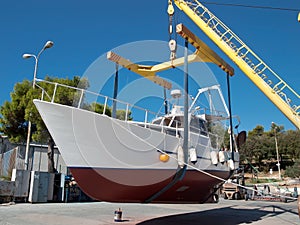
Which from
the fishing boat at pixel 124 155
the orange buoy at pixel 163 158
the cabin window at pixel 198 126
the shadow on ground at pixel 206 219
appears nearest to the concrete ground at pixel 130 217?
the shadow on ground at pixel 206 219

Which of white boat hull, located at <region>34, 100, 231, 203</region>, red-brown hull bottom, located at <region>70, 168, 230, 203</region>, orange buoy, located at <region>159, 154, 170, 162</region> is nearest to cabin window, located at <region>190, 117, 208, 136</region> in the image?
red-brown hull bottom, located at <region>70, 168, 230, 203</region>

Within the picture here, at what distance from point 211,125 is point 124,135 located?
5749 mm

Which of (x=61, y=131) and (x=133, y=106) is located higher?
(x=133, y=106)

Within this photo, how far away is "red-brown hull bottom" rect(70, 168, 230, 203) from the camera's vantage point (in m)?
6.78

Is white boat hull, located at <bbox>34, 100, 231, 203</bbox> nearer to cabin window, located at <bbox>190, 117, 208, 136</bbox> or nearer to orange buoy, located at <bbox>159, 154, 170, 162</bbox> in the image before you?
orange buoy, located at <bbox>159, 154, 170, 162</bbox>

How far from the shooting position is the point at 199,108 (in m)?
11.4

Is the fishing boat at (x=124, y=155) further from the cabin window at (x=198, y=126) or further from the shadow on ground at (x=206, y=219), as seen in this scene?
the shadow on ground at (x=206, y=219)

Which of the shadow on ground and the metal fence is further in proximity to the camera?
the metal fence

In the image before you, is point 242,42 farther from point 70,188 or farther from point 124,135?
point 70,188

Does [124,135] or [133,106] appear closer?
[124,135]

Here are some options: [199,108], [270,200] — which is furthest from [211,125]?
[270,200]

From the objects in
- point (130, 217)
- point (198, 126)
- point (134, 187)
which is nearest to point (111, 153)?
point (134, 187)

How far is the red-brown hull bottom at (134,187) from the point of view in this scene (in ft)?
22.2

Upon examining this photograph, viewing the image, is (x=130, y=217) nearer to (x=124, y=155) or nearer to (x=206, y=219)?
(x=206, y=219)
